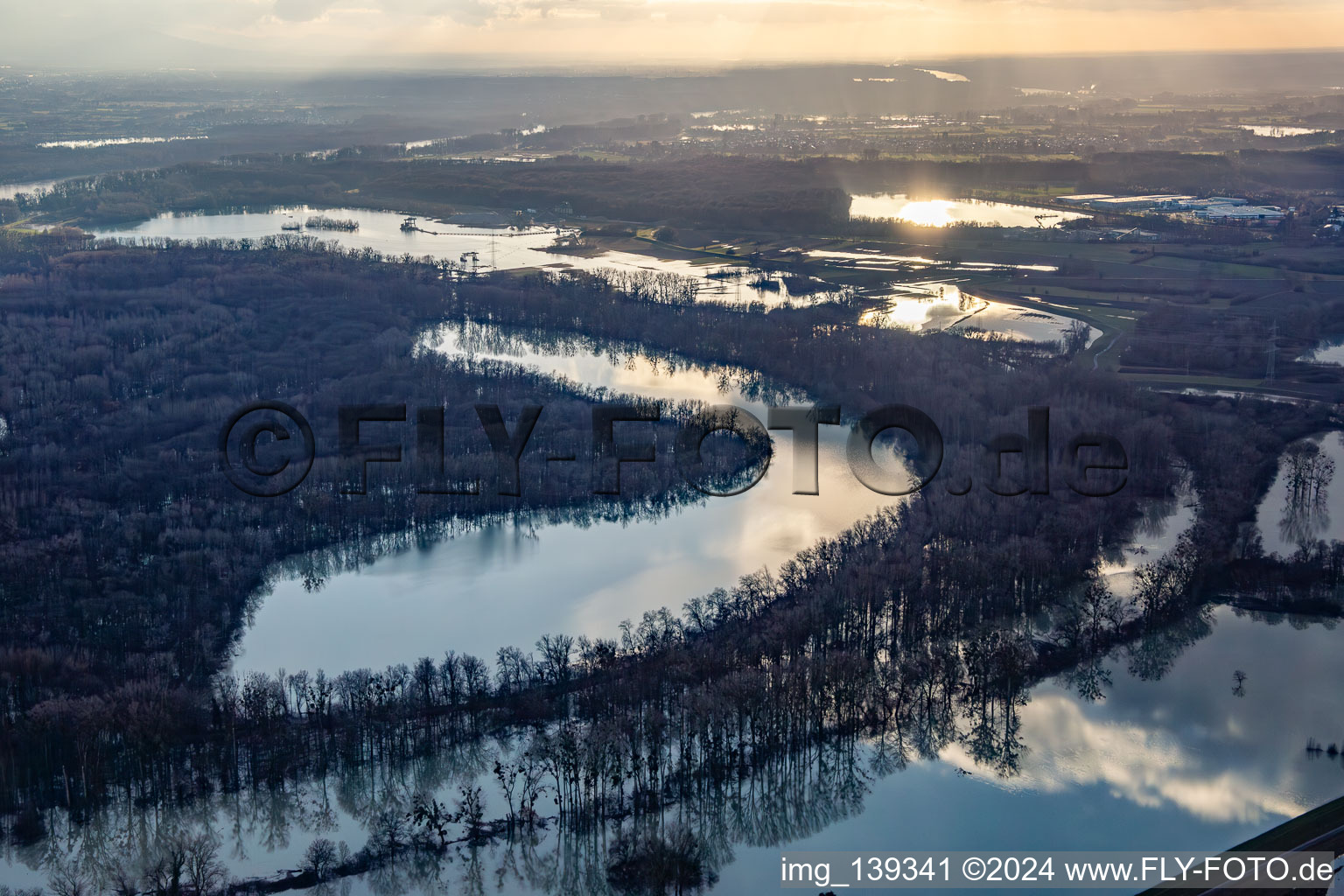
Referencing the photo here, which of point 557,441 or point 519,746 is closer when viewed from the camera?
point 519,746

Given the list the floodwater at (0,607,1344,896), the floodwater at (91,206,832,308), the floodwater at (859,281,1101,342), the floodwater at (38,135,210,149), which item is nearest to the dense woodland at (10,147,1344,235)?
the floodwater at (91,206,832,308)

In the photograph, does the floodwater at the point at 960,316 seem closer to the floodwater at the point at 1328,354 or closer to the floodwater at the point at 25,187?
the floodwater at the point at 1328,354

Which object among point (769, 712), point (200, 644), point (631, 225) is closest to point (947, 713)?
point (769, 712)

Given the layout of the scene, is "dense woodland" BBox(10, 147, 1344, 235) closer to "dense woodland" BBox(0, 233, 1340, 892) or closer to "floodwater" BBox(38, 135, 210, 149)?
"floodwater" BBox(38, 135, 210, 149)

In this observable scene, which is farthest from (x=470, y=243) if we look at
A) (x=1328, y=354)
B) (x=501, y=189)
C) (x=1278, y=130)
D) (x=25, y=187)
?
(x=1278, y=130)

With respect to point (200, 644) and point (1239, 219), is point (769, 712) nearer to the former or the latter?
point (200, 644)

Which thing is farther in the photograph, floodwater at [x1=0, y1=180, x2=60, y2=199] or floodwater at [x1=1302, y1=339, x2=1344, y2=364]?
floodwater at [x1=0, y1=180, x2=60, y2=199]

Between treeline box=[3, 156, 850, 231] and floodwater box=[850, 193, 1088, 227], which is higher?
treeline box=[3, 156, 850, 231]
